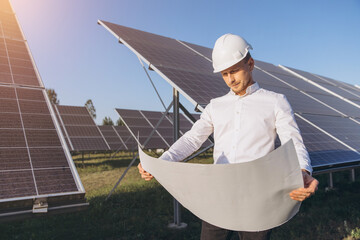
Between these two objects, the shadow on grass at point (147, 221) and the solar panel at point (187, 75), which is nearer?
the solar panel at point (187, 75)

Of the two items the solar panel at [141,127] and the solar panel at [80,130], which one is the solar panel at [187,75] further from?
the solar panel at [80,130]

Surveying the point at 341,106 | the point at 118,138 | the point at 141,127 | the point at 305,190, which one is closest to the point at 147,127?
the point at 141,127

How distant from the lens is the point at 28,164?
137 inches

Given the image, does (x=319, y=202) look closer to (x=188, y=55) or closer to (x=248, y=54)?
(x=188, y=55)

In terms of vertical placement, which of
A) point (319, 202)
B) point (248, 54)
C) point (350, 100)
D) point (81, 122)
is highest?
point (248, 54)

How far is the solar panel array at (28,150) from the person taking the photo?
10.1 feet

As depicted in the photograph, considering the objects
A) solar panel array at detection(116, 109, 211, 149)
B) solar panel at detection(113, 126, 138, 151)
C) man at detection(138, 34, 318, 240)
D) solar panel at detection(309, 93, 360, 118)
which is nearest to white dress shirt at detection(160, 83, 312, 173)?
man at detection(138, 34, 318, 240)

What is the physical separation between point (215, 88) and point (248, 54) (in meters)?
3.81

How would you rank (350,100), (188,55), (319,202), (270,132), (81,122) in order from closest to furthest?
(270,132), (319,202), (188,55), (350,100), (81,122)

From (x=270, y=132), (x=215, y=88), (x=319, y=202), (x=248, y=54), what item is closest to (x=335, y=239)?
(x=319, y=202)

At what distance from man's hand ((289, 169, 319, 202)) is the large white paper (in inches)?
1.1

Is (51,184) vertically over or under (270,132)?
under

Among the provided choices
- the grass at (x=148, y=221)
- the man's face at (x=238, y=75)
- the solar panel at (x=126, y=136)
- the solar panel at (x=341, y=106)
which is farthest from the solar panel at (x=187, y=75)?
the solar panel at (x=126, y=136)

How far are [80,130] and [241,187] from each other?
635 inches
